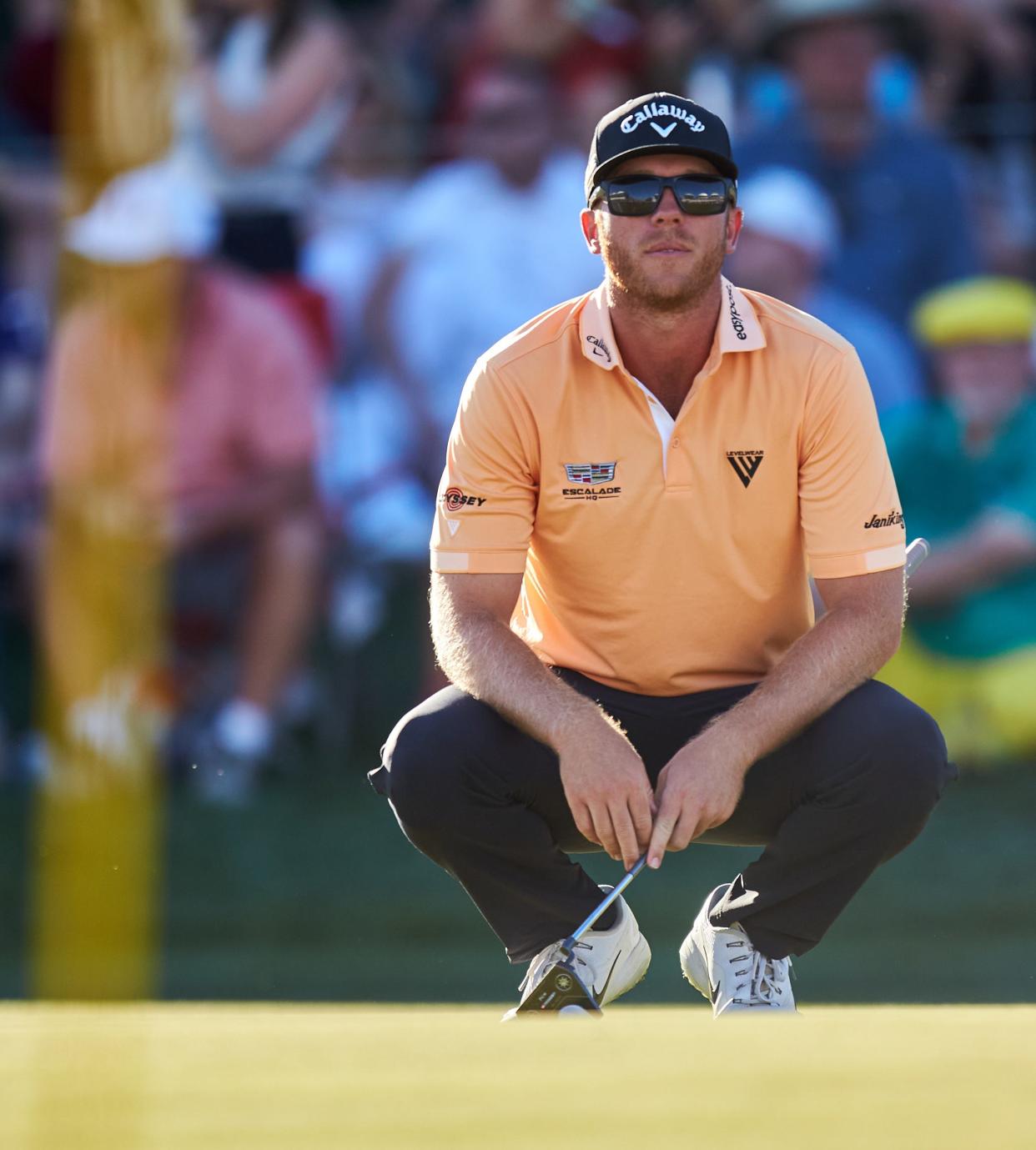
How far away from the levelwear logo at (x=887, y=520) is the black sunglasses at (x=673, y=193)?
0.58m

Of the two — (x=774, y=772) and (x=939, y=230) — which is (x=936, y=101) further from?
(x=774, y=772)

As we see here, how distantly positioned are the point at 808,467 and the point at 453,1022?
4.63 feet

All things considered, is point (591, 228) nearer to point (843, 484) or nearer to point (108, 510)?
point (843, 484)

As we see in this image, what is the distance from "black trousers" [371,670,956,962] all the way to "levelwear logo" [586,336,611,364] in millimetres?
623

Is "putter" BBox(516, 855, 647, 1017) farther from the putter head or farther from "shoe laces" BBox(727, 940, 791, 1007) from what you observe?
"shoe laces" BBox(727, 940, 791, 1007)

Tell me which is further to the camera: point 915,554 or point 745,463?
point 915,554

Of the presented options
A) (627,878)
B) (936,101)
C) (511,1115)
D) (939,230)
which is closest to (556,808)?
(627,878)

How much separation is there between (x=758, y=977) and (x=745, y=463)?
887 mm

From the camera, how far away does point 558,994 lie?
3.48m

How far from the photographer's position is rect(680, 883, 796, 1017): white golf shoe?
3539 millimetres

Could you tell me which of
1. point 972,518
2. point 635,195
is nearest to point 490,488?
point 635,195

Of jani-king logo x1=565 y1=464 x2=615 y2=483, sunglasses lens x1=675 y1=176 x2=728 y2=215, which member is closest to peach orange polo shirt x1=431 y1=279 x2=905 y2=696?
jani-king logo x1=565 y1=464 x2=615 y2=483

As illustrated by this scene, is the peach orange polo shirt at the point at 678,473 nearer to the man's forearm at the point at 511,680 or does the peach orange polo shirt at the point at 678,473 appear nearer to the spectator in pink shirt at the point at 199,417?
the man's forearm at the point at 511,680

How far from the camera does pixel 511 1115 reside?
6.56ft
